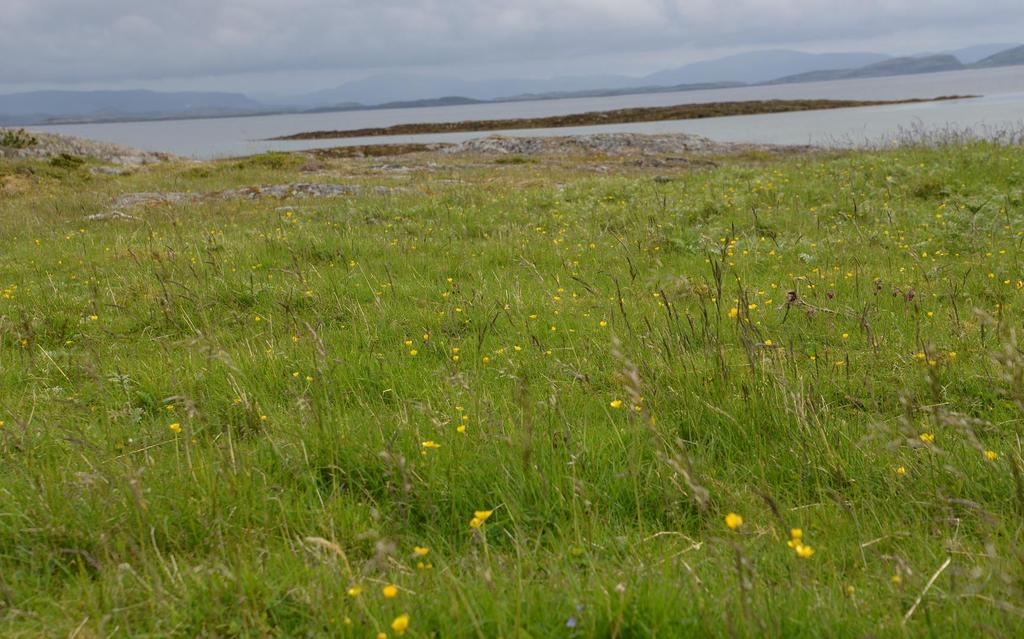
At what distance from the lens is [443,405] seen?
4.38 m

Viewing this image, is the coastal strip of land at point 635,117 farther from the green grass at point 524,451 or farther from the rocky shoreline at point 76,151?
the green grass at point 524,451

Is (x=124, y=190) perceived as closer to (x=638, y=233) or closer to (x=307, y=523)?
(x=638, y=233)

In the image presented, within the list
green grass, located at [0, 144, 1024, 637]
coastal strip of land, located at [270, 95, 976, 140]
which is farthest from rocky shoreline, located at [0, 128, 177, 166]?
coastal strip of land, located at [270, 95, 976, 140]

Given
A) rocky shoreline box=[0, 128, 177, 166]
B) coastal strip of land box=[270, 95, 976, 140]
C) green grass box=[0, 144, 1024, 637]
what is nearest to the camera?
green grass box=[0, 144, 1024, 637]

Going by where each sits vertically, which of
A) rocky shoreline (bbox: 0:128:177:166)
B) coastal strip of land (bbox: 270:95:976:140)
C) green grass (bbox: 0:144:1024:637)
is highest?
coastal strip of land (bbox: 270:95:976:140)

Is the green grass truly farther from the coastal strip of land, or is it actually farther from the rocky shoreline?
the coastal strip of land

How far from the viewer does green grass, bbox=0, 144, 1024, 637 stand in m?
2.43

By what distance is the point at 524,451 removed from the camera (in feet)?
9.14

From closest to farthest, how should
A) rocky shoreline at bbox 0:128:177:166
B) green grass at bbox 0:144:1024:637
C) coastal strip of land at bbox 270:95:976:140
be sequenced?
green grass at bbox 0:144:1024:637
rocky shoreline at bbox 0:128:177:166
coastal strip of land at bbox 270:95:976:140

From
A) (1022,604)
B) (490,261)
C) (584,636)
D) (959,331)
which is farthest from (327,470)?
(490,261)

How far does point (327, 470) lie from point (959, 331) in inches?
182

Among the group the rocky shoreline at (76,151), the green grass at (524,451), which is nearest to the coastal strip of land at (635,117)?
the rocky shoreline at (76,151)

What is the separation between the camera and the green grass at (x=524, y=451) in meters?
2.43

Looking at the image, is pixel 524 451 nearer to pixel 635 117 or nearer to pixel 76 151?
pixel 76 151
